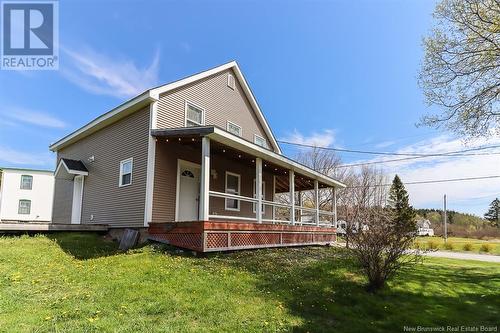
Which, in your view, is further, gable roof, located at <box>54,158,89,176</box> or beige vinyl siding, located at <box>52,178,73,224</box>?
beige vinyl siding, located at <box>52,178,73,224</box>

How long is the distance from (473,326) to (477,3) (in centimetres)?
1104

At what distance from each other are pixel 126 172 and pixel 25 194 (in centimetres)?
2752

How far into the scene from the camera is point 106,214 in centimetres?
1309

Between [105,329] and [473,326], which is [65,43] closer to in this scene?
[105,329]

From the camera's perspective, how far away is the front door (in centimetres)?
1263

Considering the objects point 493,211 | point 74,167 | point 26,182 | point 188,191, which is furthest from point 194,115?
point 493,211

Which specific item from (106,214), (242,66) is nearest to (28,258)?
(106,214)

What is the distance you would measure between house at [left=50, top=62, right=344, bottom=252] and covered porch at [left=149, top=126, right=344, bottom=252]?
0.11ft

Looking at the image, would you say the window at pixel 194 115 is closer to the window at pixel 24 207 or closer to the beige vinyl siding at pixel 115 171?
the beige vinyl siding at pixel 115 171

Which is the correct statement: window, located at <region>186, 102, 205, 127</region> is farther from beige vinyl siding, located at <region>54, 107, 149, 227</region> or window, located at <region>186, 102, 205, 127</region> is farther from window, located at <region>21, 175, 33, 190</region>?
window, located at <region>21, 175, 33, 190</region>

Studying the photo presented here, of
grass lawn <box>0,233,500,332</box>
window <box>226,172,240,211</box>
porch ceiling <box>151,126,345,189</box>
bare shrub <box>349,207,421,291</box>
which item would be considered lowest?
grass lawn <box>0,233,500,332</box>

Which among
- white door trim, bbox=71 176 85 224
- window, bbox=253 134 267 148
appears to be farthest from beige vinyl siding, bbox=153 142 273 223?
white door trim, bbox=71 176 85 224

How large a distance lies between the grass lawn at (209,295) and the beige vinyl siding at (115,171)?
7.39ft

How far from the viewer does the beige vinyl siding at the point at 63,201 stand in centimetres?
1589
